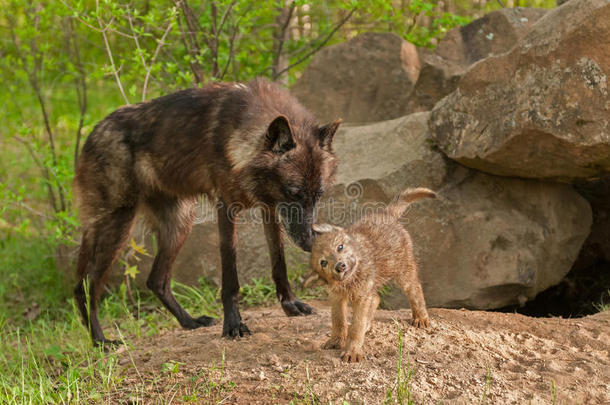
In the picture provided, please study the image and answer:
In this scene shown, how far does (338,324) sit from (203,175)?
1607mm

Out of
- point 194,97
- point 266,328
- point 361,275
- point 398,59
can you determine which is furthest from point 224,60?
point 361,275

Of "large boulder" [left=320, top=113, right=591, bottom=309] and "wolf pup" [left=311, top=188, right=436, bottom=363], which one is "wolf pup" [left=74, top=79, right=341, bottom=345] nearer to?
"wolf pup" [left=311, top=188, right=436, bottom=363]

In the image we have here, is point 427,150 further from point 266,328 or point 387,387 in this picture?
point 387,387

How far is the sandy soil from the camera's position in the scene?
326cm

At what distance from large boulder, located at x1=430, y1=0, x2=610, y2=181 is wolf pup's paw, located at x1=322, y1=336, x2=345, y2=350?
2227 millimetres

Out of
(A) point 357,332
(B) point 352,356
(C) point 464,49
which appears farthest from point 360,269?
(C) point 464,49

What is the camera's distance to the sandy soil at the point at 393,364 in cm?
326

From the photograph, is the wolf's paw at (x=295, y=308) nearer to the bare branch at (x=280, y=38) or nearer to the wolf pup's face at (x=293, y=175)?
the wolf pup's face at (x=293, y=175)

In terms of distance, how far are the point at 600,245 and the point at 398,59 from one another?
306cm

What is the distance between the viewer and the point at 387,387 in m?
3.24

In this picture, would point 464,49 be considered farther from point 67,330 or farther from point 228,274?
point 67,330

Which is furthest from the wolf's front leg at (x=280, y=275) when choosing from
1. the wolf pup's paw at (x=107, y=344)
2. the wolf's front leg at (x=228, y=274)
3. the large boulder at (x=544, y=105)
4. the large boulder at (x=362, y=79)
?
the large boulder at (x=362, y=79)

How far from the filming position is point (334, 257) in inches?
133

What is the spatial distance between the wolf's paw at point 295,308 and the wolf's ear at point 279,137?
1.27m
